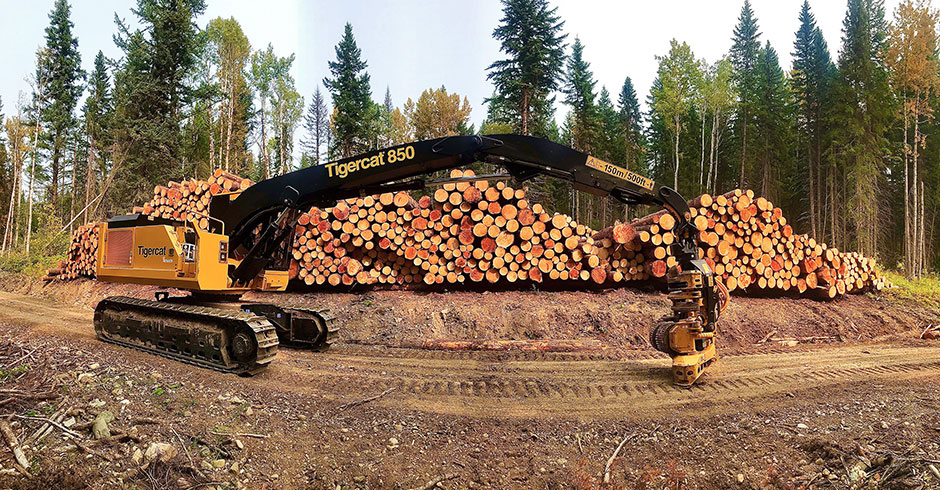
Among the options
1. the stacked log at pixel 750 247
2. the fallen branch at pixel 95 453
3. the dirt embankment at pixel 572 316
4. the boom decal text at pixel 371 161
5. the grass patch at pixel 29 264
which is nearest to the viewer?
the fallen branch at pixel 95 453

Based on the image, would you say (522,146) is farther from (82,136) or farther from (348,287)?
(82,136)

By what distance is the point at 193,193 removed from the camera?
12172 mm

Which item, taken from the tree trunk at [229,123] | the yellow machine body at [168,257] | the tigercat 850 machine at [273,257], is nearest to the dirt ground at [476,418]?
the tigercat 850 machine at [273,257]

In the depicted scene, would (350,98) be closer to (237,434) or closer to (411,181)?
(411,181)

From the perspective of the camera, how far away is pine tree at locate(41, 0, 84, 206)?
993 inches

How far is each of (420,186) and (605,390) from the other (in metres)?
3.52

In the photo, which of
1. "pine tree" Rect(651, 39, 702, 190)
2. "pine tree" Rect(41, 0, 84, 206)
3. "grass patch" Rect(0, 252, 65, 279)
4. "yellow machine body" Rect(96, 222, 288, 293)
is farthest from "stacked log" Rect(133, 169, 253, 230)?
"pine tree" Rect(651, 39, 702, 190)

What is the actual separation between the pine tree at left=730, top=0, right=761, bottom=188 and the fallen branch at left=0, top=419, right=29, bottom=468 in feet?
98.5

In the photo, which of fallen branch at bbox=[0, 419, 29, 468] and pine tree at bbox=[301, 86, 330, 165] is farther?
pine tree at bbox=[301, 86, 330, 165]

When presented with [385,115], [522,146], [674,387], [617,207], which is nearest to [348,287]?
[522,146]

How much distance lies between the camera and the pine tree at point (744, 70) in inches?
1028

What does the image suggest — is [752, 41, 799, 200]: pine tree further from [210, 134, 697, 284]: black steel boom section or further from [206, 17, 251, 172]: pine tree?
[206, 17, 251, 172]: pine tree

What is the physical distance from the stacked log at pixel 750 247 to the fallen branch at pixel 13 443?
29.0 ft

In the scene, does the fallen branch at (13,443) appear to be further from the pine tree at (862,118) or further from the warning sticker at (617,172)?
the pine tree at (862,118)
